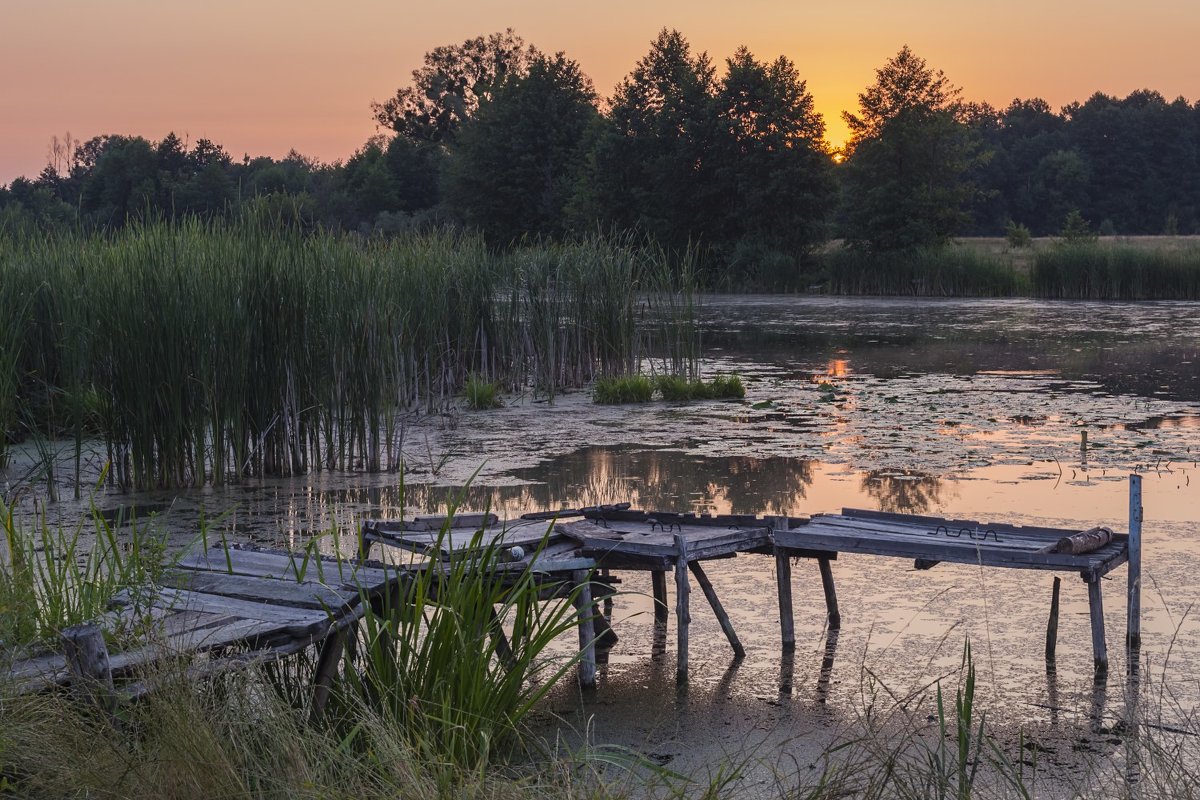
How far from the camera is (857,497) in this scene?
9.62 meters

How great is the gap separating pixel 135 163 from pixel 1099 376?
31.3 m

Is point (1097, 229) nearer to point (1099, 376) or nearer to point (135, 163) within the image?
point (135, 163)

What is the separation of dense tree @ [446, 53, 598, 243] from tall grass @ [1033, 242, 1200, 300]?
22.4 meters

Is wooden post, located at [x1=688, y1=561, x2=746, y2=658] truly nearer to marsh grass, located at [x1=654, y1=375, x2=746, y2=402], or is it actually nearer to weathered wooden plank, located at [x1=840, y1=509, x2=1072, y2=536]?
weathered wooden plank, located at [x1=840, y1=509, x2=1072, y2=536]

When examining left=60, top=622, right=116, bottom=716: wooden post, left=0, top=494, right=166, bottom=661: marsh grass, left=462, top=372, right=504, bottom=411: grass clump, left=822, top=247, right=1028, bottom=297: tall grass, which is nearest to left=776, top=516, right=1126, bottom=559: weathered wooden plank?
left=0, top=494, right=166, bottom=661: marsh grass

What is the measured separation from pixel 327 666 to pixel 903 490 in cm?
591

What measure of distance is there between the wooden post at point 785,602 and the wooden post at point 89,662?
3080 millimetres

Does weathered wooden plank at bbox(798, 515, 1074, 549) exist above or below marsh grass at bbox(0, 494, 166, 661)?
below

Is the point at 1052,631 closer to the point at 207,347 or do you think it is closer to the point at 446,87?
the point at 207,347

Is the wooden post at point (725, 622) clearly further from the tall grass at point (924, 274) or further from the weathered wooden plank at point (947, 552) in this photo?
the tall grass at point (924, 274)

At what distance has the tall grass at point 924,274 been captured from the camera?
39.7m

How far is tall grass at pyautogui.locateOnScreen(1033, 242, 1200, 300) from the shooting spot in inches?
1410

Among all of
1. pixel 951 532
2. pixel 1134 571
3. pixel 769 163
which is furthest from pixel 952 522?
pixel 769 163

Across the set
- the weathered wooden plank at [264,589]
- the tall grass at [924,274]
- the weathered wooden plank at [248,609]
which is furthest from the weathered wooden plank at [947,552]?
the tall grass at [924,274]
